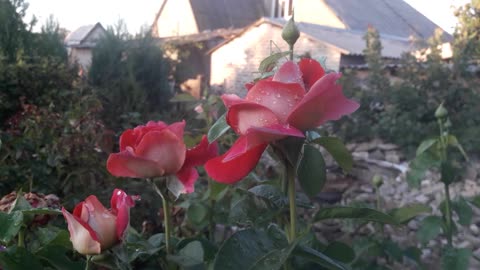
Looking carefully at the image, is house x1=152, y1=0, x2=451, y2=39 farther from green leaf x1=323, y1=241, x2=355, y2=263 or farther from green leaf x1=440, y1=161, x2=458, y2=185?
green leaf x1=323, y1=241, x2=355, y2=263

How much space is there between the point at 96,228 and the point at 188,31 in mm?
15259

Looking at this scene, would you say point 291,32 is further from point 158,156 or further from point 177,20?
point 177,20

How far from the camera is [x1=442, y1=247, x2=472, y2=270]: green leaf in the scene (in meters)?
1.08

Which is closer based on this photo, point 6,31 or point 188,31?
point 6,31

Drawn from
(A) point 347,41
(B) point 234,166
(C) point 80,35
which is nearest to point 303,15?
(A) point 347,41

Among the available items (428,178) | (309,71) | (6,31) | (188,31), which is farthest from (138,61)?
(188,31)

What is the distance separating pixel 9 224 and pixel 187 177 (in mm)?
200

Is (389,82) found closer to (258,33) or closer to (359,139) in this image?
(359,139)

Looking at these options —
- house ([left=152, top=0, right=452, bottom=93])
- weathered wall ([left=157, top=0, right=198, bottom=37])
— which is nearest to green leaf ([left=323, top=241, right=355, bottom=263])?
house ([left=152, top=0, right=452, bottom=93])

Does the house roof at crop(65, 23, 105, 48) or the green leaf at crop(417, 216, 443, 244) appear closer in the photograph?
the green leaf at crop(417, 216, 443, 244)

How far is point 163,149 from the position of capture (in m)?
0.60

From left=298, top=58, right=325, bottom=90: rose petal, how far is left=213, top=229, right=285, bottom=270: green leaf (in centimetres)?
16


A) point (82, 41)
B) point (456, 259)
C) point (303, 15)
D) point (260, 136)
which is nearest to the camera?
point (260, 136)

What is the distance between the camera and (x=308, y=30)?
933 centimetres
